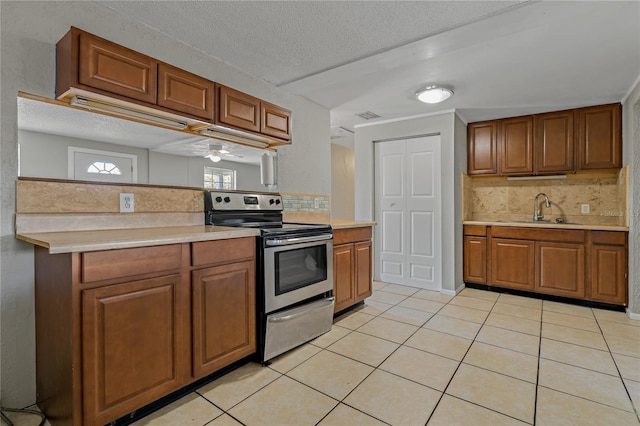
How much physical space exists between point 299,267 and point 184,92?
145 centimetres

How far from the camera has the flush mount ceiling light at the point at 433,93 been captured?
302 centimetres

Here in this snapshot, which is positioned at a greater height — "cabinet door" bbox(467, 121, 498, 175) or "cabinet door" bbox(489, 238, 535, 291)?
"cabinet door" bbox(467, 121, 498, 175)

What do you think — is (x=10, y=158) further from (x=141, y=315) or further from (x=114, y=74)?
(x=141, y=315)

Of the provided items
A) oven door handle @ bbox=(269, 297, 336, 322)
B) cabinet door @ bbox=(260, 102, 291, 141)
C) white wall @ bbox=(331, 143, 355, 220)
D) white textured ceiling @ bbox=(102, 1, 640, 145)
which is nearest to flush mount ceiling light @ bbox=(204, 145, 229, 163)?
cabinet door @ bbox=(260, 102, 291, 141)

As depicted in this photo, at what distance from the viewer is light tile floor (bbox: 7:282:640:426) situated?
160 cm

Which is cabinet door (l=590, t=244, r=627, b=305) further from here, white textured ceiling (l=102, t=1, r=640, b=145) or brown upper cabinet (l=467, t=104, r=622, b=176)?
white textured ceiling (l=102, t=1, r=640, b=145)

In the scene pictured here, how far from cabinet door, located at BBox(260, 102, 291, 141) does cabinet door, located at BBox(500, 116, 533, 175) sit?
285 centimetres

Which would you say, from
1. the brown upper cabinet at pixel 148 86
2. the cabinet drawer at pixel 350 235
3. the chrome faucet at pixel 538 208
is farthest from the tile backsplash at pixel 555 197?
Answer: the brown upper cabinet at pixel 148 86

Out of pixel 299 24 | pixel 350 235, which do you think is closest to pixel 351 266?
pixel 350 235

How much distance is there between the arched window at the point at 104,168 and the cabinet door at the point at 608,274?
14.5 feet

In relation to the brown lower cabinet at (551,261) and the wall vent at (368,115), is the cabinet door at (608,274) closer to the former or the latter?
the brown lower cabinet at (551,261)

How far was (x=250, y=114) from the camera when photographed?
257 cm

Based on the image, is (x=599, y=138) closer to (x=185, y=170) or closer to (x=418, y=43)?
(x=418, y=43)

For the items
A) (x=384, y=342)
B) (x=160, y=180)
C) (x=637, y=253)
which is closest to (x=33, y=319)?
(x=160, y=180)
